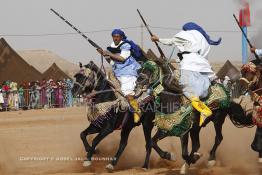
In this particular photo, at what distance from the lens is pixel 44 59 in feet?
222

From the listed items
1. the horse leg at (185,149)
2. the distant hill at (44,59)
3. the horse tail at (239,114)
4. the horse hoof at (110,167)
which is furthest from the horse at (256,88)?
the distant hill at (44,59)

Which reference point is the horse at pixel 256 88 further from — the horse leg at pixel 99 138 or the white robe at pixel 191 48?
the horse leg at pixel 99 138

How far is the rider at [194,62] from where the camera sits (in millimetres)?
10812

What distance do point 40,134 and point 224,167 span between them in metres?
8.23

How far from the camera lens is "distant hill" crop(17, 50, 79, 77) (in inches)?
2527

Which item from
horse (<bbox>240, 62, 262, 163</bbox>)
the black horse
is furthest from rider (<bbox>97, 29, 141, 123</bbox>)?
horse (<bbox>240, 62, 262, 163</bbox>)

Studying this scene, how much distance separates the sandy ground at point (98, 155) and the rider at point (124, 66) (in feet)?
4.23

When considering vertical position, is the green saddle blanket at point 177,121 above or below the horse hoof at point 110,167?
above

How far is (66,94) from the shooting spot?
94.3 ft

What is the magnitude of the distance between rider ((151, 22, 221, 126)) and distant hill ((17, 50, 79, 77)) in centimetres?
5102

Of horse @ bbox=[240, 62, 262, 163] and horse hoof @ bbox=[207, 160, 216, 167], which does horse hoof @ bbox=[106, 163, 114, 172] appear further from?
horse @ bbox=[240, 62, 262, 163]

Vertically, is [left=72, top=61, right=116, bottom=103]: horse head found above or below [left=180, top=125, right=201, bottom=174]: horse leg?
above

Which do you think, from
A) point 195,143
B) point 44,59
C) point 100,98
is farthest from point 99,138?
point 44,59

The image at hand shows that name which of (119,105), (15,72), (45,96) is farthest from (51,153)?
(15,72)
